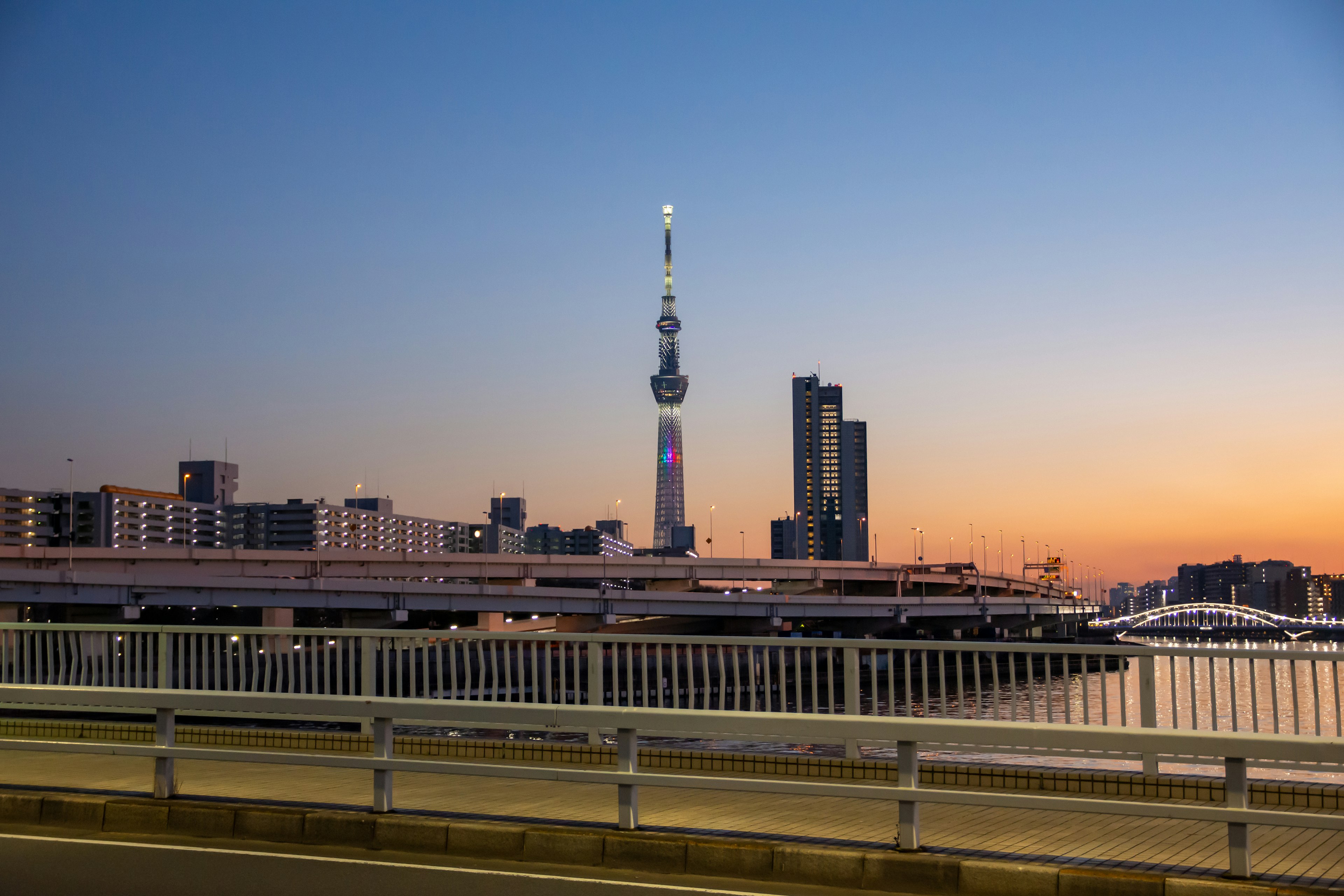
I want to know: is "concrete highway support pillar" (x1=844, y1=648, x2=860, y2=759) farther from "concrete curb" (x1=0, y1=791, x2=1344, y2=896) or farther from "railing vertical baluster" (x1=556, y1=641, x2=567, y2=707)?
"concrete curb" (x1=0, y1=791, x2=1344, y2=896)

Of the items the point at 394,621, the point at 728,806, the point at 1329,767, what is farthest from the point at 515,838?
the point at 394,621

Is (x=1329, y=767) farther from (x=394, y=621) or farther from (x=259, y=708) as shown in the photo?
(x=394, y=621)

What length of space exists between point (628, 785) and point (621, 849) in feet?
1.53

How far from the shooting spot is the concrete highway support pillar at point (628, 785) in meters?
9.85

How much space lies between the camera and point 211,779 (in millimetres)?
13164

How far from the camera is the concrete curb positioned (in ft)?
28.0

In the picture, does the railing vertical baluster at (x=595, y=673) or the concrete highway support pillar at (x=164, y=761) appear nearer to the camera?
the concrete highway support pillar at (x=164, y=761)

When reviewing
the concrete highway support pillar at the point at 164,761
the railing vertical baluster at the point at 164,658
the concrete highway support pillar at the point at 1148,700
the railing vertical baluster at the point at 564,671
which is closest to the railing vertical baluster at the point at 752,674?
the railing vertical baluster at the point at 564,671

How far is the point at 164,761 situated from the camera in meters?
11.5

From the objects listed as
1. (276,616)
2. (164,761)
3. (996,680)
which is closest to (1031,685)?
(996,680)

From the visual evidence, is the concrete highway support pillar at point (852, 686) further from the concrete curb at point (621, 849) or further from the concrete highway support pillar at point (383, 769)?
the concrete highway support pillar at point (383, 769)

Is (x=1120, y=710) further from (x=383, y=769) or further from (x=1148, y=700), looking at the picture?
(x=383, y=769)

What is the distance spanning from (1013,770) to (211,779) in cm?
781

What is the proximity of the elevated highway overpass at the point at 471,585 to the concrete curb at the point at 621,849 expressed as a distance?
67607mm
